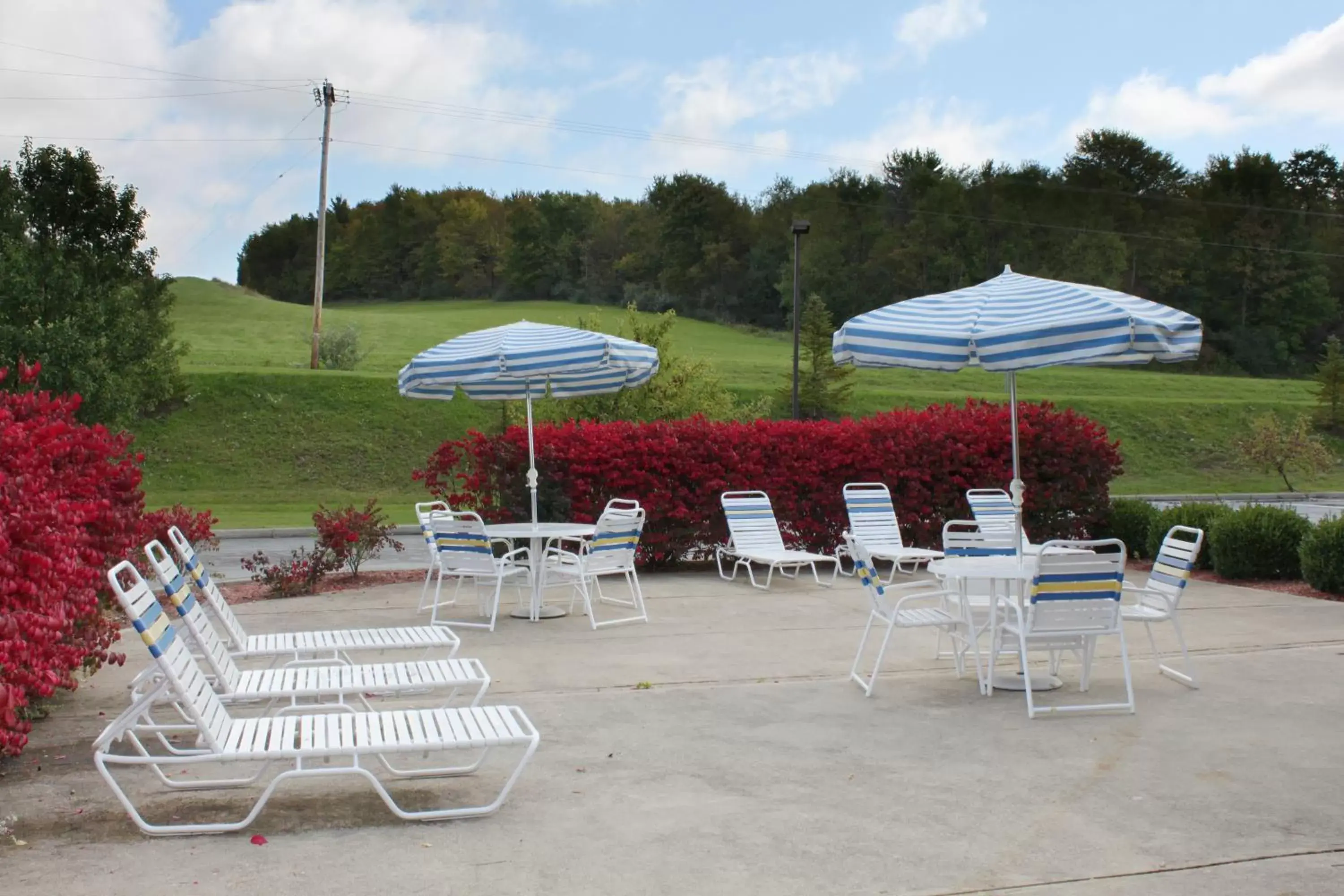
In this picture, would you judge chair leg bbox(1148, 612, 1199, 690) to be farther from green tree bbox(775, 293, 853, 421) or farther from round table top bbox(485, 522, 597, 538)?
green tree bbox(775, 293, 853, 421)

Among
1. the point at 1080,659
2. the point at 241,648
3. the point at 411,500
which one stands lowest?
the point at 411,500

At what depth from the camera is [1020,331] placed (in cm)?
661

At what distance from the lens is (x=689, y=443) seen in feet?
41.1

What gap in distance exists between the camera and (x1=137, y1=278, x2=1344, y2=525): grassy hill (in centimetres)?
2694

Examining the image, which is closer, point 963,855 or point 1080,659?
point 963,855

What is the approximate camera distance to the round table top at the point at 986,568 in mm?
6621

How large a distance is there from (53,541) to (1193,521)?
10853 mm

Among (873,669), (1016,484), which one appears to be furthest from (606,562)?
(1016,484)

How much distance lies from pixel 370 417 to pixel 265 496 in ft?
18.9

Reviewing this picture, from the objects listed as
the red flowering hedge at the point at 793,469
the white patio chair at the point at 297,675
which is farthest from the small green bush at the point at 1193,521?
the white patio chair at the point at 297,675

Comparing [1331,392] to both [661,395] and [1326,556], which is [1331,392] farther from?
[1326,556]

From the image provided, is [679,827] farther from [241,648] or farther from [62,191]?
[62,191]

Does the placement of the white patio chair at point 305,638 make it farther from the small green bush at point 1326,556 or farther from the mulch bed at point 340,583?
the small green bush at point 1326,556

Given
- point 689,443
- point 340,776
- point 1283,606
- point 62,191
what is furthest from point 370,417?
point 340,776
